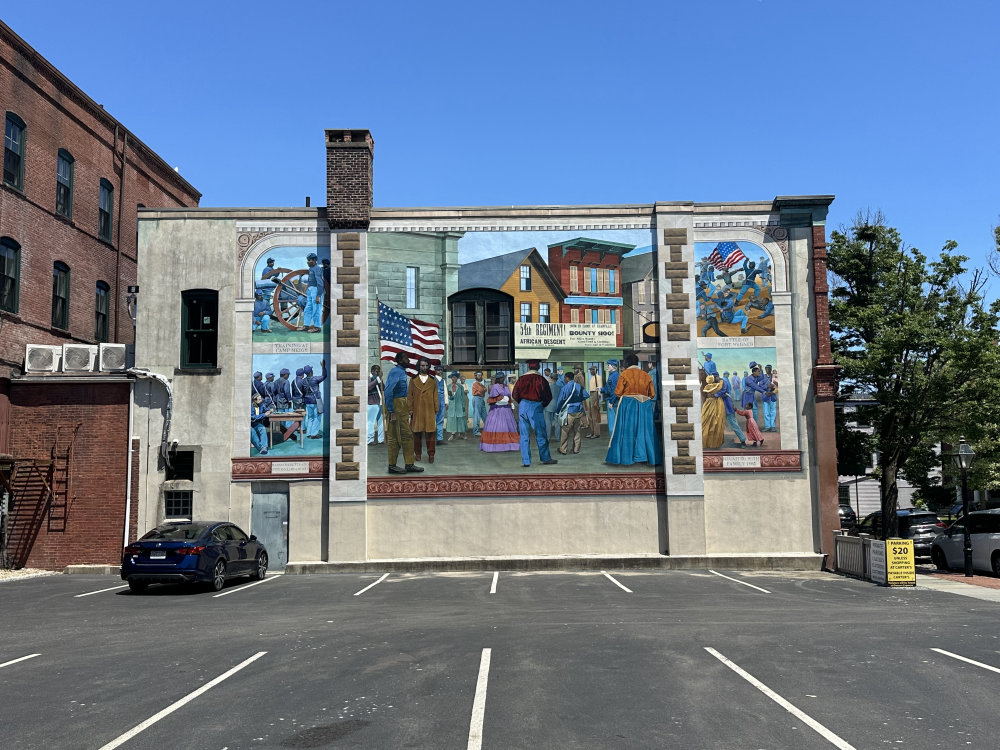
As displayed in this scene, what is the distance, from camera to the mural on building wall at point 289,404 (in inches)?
963

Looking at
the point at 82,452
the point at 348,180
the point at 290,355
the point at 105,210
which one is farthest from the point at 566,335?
the point at 105,210

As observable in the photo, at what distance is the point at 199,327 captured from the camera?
986 inches

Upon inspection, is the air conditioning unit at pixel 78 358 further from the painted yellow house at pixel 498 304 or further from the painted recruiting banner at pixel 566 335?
the painted recruiting banner at pixel 566 335

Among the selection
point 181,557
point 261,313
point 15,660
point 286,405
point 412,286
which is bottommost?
point 15,660

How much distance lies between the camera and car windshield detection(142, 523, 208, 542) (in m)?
18.8

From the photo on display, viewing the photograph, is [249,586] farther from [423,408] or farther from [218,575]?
[423,408]

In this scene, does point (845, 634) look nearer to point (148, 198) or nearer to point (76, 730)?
point (76, 730)

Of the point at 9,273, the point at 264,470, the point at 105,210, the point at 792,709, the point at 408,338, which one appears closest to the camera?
Result: the point at 792,709

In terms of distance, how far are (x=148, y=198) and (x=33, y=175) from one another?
809 cm

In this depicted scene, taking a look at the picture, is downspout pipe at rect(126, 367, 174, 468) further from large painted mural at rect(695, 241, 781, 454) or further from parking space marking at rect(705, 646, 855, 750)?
parking space marking at rect(705, 646, 855, 750)

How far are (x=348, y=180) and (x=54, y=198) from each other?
34.9 ft

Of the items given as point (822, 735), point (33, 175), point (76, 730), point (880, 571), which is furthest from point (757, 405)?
point (33, 175)

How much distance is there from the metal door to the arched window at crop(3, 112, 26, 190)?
1232 centimetres

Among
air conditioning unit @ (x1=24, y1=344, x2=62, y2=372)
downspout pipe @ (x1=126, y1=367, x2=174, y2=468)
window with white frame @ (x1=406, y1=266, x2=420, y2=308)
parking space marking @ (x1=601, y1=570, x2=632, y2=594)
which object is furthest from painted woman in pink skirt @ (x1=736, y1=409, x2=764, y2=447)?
air conditioning unit @ (x1=24, y1=344, x2=62, y2=372)
